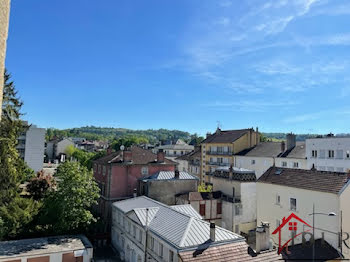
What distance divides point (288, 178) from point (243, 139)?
30343 millimetres

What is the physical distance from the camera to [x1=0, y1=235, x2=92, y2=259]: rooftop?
67.3ft

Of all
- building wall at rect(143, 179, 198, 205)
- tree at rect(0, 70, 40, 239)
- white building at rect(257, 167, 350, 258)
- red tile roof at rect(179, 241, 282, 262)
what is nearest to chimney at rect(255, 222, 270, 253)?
red tile roof at rect(179, 241, 282, 262)

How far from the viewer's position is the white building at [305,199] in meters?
19.8

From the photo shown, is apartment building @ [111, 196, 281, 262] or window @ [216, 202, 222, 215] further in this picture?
window @ [216, 202, 222, 215]

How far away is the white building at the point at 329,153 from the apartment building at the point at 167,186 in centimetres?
1988

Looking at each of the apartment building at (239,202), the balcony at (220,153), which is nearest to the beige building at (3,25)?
the apartment building at (239,202)

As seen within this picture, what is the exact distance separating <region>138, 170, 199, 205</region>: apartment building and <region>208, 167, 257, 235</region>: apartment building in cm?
443

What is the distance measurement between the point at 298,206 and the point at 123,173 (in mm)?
20491

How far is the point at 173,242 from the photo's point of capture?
16.4 metres

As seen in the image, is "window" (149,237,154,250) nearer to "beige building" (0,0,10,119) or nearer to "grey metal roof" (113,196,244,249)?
"grey metal roof" (113,196,244,249)

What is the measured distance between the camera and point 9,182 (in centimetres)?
2638

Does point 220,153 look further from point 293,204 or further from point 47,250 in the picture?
point 47,250

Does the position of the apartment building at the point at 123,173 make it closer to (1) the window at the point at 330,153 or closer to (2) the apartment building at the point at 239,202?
(2) the apartment building at the point at 239,202

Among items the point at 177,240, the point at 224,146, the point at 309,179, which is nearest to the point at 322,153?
the point at 224,146
